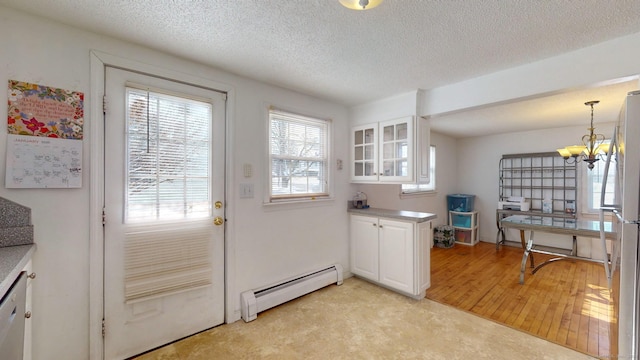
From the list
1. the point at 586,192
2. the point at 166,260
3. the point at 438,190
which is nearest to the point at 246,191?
the point at 166,260

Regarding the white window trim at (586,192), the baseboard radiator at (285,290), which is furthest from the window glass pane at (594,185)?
the baseboard radiator at (285,290)

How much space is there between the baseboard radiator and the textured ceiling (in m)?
2.06

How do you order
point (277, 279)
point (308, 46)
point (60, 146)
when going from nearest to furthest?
1. point (60, 146)
2. point (308, 46)
3. point (277, 279)

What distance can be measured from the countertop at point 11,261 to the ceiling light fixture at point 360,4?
1.89m

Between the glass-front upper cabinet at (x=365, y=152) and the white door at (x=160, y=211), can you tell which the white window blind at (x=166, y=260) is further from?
the glass-front upper cabinet at (x=365, y=152)

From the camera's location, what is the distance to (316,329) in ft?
7.36

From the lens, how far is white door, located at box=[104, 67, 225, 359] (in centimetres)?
183

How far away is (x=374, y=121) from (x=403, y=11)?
1.72 meters

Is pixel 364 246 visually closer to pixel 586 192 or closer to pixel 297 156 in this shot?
pixel 297 156

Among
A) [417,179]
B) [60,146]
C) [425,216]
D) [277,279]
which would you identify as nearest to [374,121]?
[417,179]

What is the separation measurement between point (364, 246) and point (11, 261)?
9.40 ft

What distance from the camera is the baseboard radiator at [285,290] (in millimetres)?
2375

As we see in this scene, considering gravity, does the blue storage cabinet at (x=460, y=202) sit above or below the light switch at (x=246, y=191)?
below

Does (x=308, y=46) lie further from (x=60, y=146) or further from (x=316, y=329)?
(x=316, y=329)
